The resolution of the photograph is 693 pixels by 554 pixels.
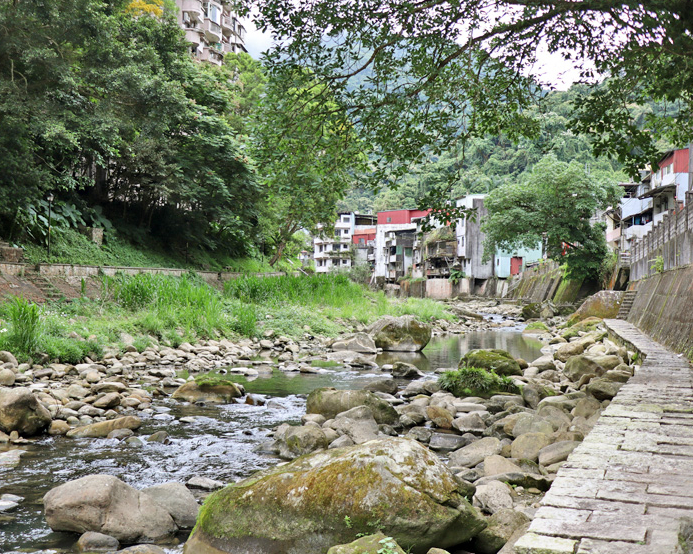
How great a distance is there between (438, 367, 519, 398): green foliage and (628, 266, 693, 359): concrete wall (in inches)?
114

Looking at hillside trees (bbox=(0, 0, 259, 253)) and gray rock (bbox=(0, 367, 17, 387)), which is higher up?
hillside trees (bbox=(0, 0, 259, 253))

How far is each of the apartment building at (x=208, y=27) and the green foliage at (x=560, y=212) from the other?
28316mm

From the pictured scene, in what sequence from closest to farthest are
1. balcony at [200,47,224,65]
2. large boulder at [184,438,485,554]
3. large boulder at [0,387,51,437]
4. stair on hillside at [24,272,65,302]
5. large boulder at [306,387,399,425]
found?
large boulder at [184,438,485,554] → large boulder at [0,387,51,437] → large boulder at [306,387,399,425] → stair on hillside at [24,272,65,302] → balcony at [200,47,224,65]

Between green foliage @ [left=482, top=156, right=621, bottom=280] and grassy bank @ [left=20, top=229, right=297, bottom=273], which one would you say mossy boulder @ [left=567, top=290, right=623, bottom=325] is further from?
grassy bank @ [left=20, top=229, right=297, bottom=273]

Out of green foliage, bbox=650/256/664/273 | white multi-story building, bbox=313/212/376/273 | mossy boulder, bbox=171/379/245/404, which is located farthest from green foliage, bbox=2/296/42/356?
white multi-story building, bbox=313/212/376/273

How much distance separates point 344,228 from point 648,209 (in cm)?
4559

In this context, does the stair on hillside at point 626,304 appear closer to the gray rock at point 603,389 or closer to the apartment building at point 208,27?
the gray rock at point 603,389

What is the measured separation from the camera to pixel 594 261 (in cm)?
3478

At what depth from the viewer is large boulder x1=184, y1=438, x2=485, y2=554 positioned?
12.0 ft

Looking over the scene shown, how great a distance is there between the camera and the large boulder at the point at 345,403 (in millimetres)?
8008

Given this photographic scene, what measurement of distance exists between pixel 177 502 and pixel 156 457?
69.7 inches

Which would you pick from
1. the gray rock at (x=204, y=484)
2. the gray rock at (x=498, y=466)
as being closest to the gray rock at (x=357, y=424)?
the gray rock at (x=498, y=466)

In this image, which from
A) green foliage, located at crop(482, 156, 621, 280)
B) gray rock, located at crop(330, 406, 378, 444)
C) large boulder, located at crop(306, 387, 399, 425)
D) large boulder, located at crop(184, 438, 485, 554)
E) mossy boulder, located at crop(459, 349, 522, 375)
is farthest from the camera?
green foliage, located at crop(482, 156, 621, 280)

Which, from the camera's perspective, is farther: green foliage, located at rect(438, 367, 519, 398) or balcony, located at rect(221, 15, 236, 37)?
balcony, located at rect(221, 15, 236, 37)
